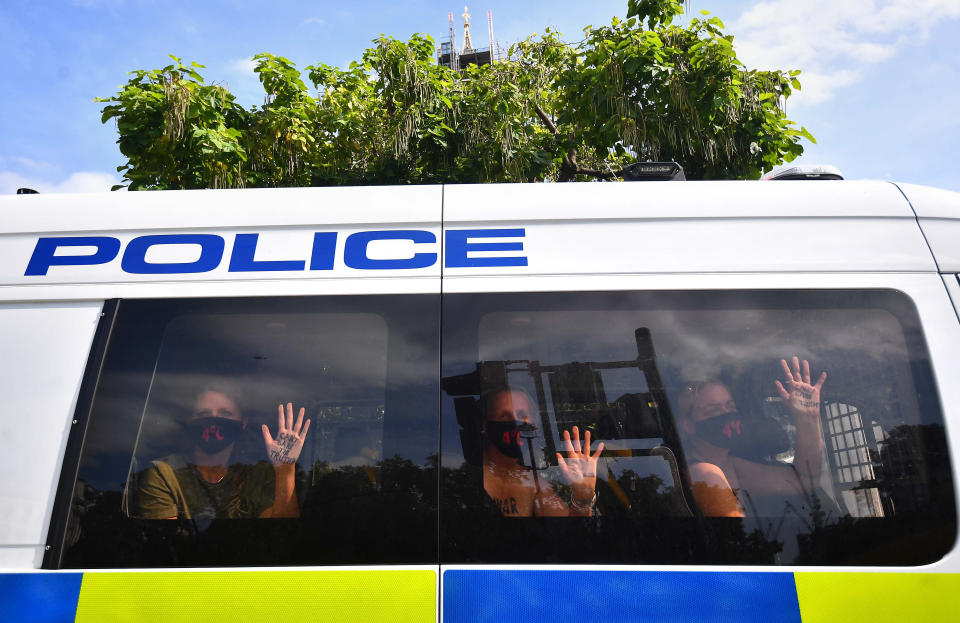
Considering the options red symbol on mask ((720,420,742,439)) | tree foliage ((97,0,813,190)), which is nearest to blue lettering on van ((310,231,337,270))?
red symbol on mask ((720,420,742,439))

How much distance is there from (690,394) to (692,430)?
4.9 inches

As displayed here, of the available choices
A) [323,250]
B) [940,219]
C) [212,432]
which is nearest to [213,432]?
[212,432]

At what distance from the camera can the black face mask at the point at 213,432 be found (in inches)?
87.5

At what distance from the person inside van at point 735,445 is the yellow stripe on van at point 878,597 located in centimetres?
28

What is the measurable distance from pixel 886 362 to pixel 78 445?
278cm

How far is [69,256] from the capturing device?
2.38 meters

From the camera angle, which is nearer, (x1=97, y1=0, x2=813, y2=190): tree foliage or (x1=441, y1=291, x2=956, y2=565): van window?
(x1=441, y1=291, x2=956, y2=565): van window

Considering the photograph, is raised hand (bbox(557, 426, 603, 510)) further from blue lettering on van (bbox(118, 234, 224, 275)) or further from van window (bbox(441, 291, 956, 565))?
blue lettering on van (bbox(118, 234, 224, 275))

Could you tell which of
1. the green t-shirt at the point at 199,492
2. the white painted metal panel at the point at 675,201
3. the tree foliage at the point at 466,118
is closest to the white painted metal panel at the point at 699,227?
the white painted metal panel at the point at 675,201

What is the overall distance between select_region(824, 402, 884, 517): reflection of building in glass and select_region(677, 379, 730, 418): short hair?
1.25 feet

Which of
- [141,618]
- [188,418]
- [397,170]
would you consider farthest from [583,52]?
[141,618]

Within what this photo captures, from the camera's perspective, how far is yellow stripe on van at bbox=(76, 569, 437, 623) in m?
1.97

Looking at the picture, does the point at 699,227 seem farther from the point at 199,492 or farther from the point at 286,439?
the point at 199,492

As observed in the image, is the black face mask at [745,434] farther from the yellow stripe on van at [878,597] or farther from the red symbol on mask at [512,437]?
the red symbol on mask at [512,437]
